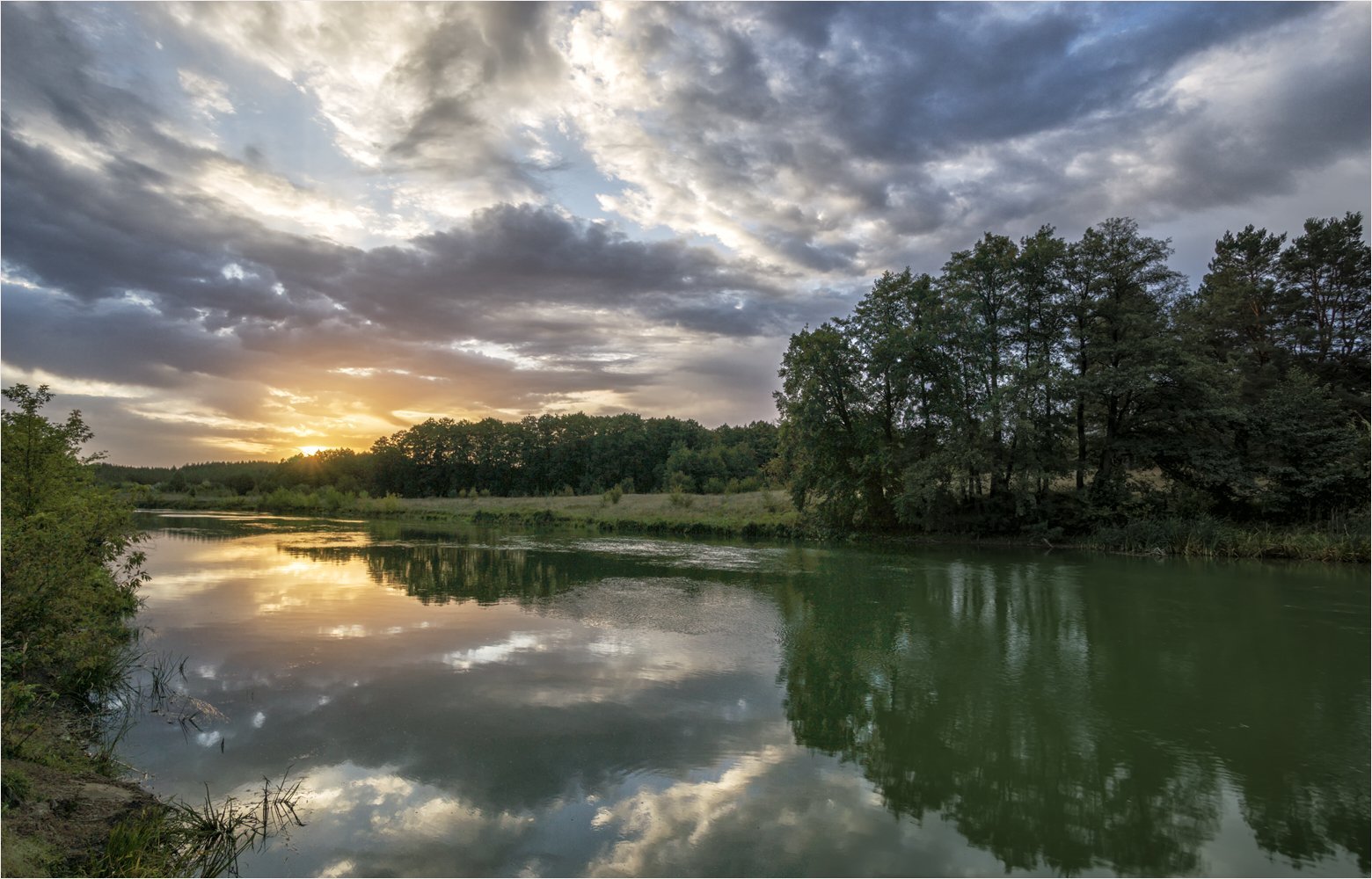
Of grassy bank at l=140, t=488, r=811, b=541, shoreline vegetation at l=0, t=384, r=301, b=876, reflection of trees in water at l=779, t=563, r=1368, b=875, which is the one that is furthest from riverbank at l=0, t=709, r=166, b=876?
grassy bank at l=140, t=488, r=811, b=541

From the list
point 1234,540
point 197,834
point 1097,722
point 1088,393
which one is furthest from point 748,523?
point 197,834

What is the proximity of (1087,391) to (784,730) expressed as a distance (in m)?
23.7

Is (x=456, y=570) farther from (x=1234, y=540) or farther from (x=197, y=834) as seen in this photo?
(x=1234, y=540)

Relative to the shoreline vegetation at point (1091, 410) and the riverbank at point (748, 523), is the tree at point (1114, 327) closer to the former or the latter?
the shoreline vegetation at point (1091, 410)

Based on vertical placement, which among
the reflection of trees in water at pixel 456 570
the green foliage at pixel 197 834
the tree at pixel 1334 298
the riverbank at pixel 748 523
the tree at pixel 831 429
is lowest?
the green foliage at pixel 197 834

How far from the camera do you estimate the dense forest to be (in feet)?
82.1

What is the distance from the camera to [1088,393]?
25.9 metres

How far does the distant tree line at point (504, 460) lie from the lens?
8031 centimetres

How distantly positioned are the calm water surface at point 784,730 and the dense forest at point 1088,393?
37.7 feet

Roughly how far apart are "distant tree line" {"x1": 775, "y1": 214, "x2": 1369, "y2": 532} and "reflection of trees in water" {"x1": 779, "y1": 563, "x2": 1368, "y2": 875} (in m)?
13.7

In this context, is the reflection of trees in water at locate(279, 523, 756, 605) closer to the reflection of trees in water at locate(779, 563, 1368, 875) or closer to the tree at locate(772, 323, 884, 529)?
the reflection of trees in water at locate(779, 563, 1368, 875)

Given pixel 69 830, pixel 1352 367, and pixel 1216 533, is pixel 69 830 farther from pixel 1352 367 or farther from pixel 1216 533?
pixel 1352 367

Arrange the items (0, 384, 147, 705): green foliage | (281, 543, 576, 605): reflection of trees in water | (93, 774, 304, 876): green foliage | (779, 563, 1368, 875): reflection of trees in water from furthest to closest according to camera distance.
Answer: (281, 543, 576, 605): reflection of trees in water < (0, 384, 147, 705): green foliage < (779, 563, 1368, 875): reflection of trees in water < (93, 774, 304, 876): green foliage

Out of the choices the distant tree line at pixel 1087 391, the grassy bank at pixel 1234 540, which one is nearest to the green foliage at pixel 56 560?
the distant tree line at pixel 1087 391
